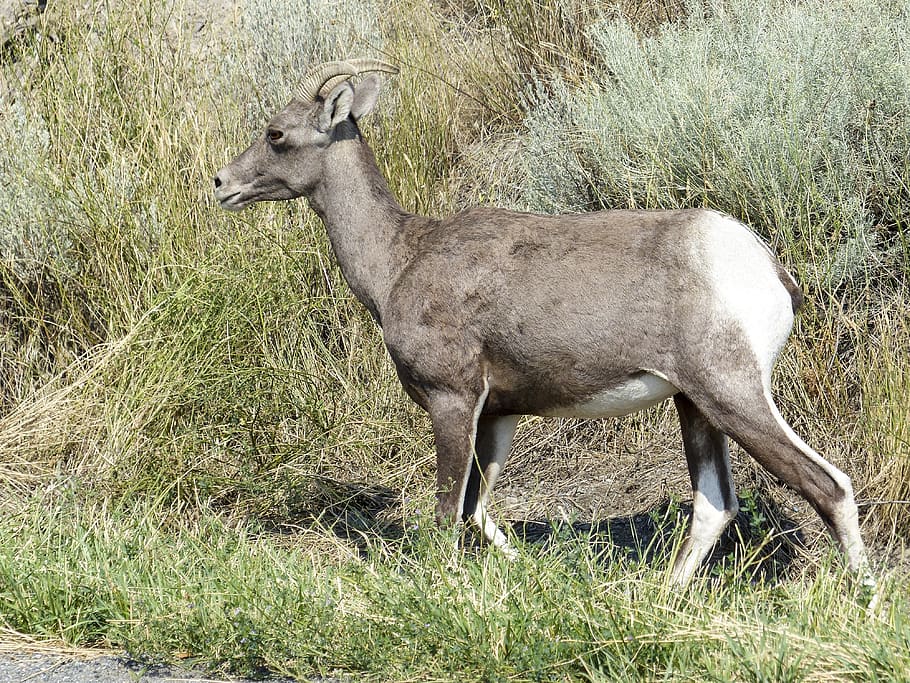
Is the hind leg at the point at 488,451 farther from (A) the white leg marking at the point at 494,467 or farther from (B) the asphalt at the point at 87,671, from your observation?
(B) the asphalt at the point at 87,671

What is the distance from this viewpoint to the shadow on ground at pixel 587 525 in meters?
5.96

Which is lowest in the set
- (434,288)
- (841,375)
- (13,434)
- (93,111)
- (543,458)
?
(543,458)

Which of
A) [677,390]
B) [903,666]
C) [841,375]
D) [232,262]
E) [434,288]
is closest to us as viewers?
[903,666]

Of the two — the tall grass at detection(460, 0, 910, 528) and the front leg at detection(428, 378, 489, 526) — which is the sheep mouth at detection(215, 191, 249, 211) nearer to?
the front leg at detection(428, 378, 489, 526)

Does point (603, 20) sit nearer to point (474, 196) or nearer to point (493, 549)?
point (474, 196)

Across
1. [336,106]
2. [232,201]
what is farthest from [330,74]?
[232,201]

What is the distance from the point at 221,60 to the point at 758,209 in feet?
15.2

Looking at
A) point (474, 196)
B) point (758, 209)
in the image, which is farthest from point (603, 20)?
point (758, 209)

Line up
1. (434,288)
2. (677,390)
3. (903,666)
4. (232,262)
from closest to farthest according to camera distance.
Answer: (903,666) < (677,390) < (434,288) < (232,262)

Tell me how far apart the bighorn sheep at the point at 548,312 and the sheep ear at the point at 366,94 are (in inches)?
0.4

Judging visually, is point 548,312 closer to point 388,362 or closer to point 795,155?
point 795,155

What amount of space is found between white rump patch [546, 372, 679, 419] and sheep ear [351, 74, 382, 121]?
1888 mm

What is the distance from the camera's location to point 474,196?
8.41m

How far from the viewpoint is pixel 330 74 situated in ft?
19.4
